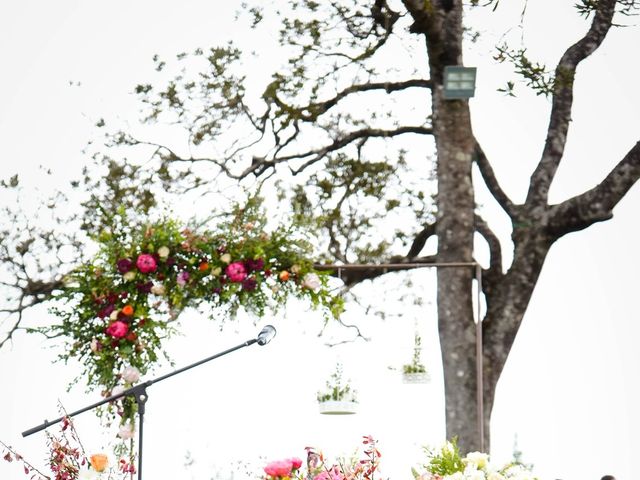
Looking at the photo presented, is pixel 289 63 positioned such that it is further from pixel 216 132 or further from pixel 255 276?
pixel 255 276

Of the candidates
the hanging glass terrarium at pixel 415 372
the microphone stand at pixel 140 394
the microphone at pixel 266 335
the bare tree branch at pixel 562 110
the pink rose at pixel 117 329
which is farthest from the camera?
the bare tree branch at pixel 562 110

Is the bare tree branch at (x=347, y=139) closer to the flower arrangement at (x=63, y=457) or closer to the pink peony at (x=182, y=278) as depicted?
the pink peony at (x=182, y=278)

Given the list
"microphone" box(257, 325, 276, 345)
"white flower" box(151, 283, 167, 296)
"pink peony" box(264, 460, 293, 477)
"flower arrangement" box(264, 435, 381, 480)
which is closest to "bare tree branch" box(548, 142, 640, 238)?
"white flower" box(151, 283, 167, 296)

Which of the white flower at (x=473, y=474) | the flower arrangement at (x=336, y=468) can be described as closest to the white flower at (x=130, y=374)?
the flower arrangement at (x=336, y=468)

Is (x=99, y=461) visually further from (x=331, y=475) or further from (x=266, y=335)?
(x=266, y=335)

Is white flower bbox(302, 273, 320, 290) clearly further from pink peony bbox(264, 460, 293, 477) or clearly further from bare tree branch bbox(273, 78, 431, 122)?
pink peony bbox(264, 460, 293, 477)

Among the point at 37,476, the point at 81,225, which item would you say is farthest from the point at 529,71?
the point at 37,476

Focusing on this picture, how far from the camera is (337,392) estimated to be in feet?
27.1

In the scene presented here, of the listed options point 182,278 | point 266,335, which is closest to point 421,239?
point 182,278

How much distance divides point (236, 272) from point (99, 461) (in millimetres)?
3710

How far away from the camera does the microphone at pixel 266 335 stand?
5750 mm

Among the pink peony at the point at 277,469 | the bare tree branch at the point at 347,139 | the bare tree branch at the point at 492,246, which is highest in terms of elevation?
the bare tree branch at the point at 347,139

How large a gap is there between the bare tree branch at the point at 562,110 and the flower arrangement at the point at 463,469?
5.51 metres

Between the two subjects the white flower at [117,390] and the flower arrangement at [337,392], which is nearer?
the white flower at [117,390]
